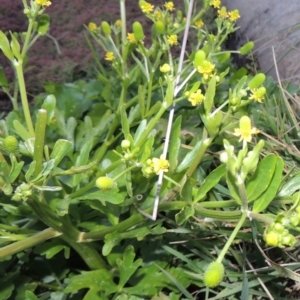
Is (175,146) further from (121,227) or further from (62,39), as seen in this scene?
(62,39)

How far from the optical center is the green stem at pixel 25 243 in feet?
1.68

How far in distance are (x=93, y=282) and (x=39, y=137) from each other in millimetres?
263

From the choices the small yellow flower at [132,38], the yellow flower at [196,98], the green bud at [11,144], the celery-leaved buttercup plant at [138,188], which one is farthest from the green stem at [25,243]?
the small yellow flower at [132,38]

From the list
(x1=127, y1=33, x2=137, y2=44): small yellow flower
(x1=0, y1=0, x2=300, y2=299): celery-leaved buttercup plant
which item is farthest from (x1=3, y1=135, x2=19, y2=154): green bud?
(x1=127, y1=33, x2=137, y2=44): small yellow flower

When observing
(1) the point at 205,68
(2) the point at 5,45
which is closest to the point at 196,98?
(1) the point at 205,68

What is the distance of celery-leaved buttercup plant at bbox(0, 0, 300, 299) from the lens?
0.44 m

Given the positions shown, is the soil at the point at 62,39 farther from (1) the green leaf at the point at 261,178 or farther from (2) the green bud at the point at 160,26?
(1) the green leaf at the point at 261,178

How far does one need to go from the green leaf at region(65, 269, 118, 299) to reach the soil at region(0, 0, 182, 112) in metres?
0.53

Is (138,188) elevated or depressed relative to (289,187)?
depressed

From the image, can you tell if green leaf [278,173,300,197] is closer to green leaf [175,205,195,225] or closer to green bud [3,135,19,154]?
green leaf [175,205,195,225]

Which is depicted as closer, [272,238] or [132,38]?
[272,238]

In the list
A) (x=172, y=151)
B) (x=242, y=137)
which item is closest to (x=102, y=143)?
(x=172, y=151)

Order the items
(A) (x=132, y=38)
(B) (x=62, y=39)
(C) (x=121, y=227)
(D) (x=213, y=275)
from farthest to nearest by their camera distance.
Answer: (B) (x=62, y=39), (A) (x=132, y=38), (C) (x=121, y=227), (D) (x=213, y=275)

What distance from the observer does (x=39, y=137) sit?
0.46 m
